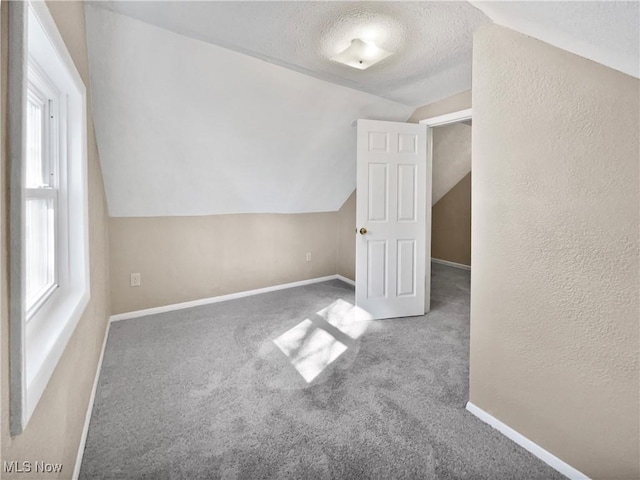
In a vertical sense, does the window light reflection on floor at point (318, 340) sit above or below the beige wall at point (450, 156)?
below

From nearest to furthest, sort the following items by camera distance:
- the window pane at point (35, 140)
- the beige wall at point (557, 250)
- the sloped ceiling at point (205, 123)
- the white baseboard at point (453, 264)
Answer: the beige wall at point (557, 250)
the window pane at point (35, 140)
the sloped ceiling at point (205, 123)
the white baseboard at point (453, 264)

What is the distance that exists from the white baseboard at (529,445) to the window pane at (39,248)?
7.09ft

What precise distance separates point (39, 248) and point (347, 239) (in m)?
3.62

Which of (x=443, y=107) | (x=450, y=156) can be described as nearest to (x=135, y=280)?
(x=443, y=107)

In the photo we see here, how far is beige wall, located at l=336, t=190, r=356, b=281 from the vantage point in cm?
461

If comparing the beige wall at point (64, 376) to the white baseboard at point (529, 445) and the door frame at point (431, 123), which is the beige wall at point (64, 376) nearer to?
the white baseboard at point (529, 445)

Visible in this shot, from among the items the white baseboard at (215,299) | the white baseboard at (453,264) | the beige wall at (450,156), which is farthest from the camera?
the white baseboard at (453,264)

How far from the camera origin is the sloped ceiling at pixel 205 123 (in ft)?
7.46

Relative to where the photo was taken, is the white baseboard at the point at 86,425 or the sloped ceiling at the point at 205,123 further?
the sloped ceiling at the point at 205,123

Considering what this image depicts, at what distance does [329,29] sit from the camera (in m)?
2.05

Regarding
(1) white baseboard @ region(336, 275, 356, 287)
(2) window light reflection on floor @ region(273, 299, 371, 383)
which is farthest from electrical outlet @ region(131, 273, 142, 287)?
(1) white baseboard @ region(336, 275, 356, 287)

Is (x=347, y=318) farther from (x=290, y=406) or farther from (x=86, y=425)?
(x=86, y=425)

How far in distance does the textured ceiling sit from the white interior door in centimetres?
67

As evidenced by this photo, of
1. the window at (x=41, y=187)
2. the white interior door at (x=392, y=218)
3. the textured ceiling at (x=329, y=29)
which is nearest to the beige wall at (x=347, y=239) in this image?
the white interior door at (x=392, y=218)
